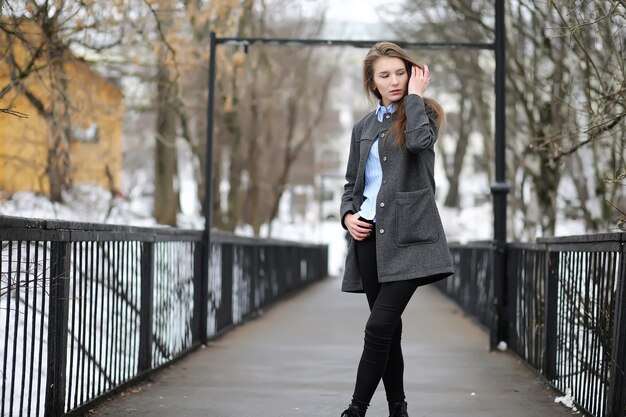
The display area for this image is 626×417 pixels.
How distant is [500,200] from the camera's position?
11094mm

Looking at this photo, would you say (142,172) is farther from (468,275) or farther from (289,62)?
(468,275)

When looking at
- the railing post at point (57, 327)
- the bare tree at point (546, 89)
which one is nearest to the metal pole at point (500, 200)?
the bare tree at point (546, 89)

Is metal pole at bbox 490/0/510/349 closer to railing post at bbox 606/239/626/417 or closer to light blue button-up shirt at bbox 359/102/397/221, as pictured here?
railing post at bbox 606/239/626/417

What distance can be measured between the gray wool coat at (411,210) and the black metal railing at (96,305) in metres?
1.57

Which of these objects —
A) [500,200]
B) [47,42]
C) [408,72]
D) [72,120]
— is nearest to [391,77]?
[408,72]

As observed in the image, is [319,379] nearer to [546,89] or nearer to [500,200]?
[500,200]

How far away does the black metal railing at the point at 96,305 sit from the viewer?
Answer: 5375mm

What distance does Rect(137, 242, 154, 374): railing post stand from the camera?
26.3 ft

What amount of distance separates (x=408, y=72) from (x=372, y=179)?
549mm

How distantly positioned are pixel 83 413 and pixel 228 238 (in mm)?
6474

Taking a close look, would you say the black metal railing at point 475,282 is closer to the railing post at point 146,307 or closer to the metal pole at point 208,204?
the metal pole at point 208,204

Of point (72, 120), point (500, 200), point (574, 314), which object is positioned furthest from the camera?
point (72, 120)

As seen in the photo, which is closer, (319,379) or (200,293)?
(319,379)

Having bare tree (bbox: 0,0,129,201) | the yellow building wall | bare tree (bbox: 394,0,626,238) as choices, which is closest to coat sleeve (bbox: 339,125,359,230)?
the yellow building wall
